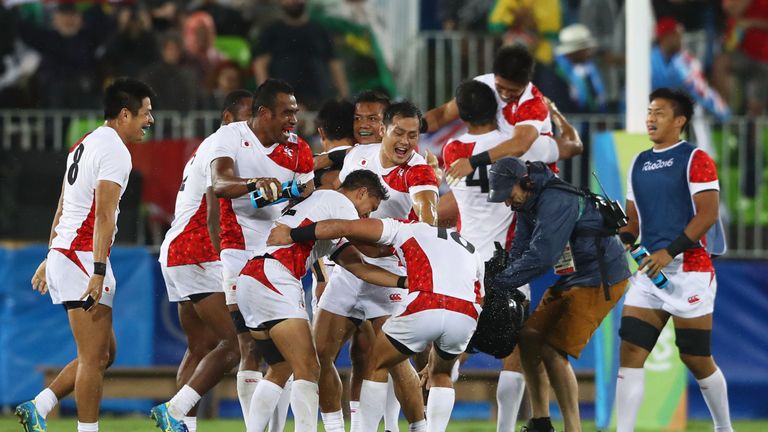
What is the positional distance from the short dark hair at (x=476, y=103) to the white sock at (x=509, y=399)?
1.94m

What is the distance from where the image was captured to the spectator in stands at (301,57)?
47.8 feet

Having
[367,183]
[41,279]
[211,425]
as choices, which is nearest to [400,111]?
[367,183]

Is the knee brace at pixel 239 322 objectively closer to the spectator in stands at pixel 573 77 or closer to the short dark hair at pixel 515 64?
the short dark hair at pixel 515 64

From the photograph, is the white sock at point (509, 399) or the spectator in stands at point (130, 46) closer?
the white sock at point (509, 399)

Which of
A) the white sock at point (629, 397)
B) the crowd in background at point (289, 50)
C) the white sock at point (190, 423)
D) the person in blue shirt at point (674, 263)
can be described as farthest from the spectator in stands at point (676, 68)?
the white sock at point (190, 423)

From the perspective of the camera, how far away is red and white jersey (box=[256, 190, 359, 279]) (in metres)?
8.02

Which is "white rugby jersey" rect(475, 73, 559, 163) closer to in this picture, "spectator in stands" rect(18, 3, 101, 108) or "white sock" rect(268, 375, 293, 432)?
"white sock" rect(268, 375, 293, 432)

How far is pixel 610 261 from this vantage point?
901cm

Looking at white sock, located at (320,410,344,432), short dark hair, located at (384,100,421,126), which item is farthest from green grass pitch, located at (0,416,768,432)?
short dark hair, located at (384,100,421,126)

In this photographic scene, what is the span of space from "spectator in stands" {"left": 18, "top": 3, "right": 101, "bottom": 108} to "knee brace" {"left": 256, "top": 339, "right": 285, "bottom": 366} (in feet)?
23.0

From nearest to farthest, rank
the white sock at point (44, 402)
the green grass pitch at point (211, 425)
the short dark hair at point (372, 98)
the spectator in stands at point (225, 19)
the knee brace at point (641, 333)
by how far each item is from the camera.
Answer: the white sock at point (44, 402)
the knee brace at point (641, 333)
the short dark hair at point (372, 98)
the green grass pitch at point (211, 425)
the spectator in stands at point (225, 19)

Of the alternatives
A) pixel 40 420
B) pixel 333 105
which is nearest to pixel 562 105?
pixel 333 105

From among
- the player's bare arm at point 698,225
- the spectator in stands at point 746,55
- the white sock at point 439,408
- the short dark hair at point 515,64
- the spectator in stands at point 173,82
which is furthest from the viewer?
the spectator in stands at point 746,55

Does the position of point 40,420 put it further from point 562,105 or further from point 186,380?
point 562,105
